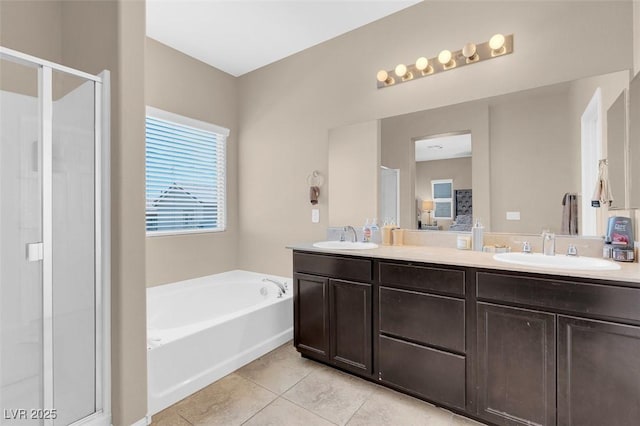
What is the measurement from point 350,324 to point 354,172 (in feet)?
4.26

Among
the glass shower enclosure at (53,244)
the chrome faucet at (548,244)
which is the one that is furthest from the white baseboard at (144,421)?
the chrome faucet at (548,244)

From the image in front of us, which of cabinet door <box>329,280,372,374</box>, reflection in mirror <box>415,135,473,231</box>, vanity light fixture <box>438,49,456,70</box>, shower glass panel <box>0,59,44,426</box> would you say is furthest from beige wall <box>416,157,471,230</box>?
shower glass panel <box>0,59,44,426</box>

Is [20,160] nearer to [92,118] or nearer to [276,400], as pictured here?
[92,118]

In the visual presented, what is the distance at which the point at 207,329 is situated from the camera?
214cm

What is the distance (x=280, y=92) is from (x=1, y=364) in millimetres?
2902

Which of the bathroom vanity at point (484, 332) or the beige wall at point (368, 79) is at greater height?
the beige wall at point (368, 79)

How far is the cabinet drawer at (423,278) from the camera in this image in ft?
5.67

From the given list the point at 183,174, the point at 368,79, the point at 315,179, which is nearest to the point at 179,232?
the point at 183,174

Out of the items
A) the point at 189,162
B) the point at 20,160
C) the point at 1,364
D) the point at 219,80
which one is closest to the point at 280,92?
the point at 219,80

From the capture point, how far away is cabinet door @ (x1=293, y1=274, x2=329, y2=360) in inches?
89.6

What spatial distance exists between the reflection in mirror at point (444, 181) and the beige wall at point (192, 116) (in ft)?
7.13

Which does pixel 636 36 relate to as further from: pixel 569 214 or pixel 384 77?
pixel 384 77

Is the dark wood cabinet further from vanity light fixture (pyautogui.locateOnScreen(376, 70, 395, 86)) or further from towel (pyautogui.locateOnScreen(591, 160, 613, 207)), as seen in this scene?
vanity light fixture (pyautogui.locateOnScreen(376, 70, 395, 86))

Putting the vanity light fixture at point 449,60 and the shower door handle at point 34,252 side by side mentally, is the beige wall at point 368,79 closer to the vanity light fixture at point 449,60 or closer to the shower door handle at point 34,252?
the vanity light fixture at point 449,60
